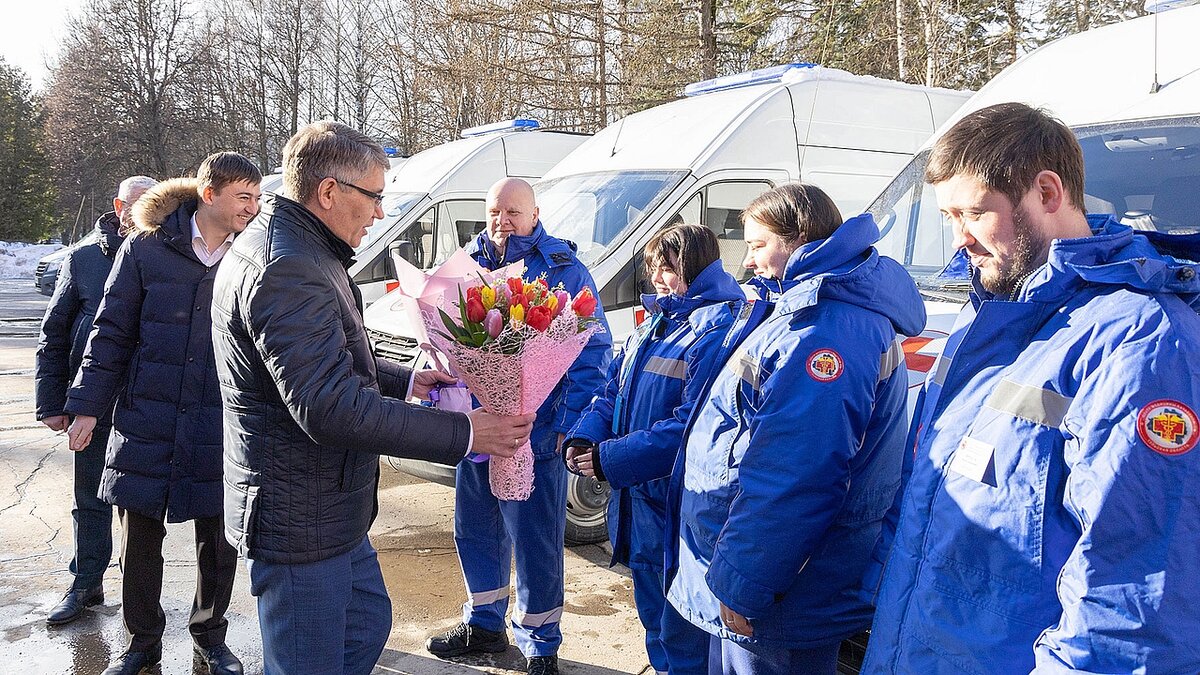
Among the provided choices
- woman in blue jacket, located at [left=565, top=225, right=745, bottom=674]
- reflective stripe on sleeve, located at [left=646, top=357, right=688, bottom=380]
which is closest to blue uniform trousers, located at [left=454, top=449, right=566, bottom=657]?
woman in blue jacket, located at [left=565, top=225, right=745, bottom=674]

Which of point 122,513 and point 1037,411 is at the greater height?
point 1037,411

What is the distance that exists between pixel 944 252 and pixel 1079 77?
1102mm

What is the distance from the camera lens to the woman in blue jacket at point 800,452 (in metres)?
2.21

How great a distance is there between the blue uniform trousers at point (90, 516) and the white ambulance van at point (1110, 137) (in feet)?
12.6

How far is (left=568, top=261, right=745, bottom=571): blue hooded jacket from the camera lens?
3.10 meters

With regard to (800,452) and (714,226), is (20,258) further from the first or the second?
(800,452)

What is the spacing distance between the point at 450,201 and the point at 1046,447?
8.67 meters

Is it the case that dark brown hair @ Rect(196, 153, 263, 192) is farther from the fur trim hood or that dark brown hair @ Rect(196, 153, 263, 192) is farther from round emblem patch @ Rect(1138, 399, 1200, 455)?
round emblem patch @ Rect(1138, 399, 1200, 455)

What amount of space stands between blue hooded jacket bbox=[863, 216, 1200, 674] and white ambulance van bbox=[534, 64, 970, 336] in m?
3.93

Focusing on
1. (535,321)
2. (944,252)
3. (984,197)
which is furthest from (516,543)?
(984,197)

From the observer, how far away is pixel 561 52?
17797 millimetres

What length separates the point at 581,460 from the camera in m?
3.32

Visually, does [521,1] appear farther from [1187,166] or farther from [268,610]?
[268,610]

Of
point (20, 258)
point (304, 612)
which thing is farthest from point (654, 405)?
point (20, 258)
